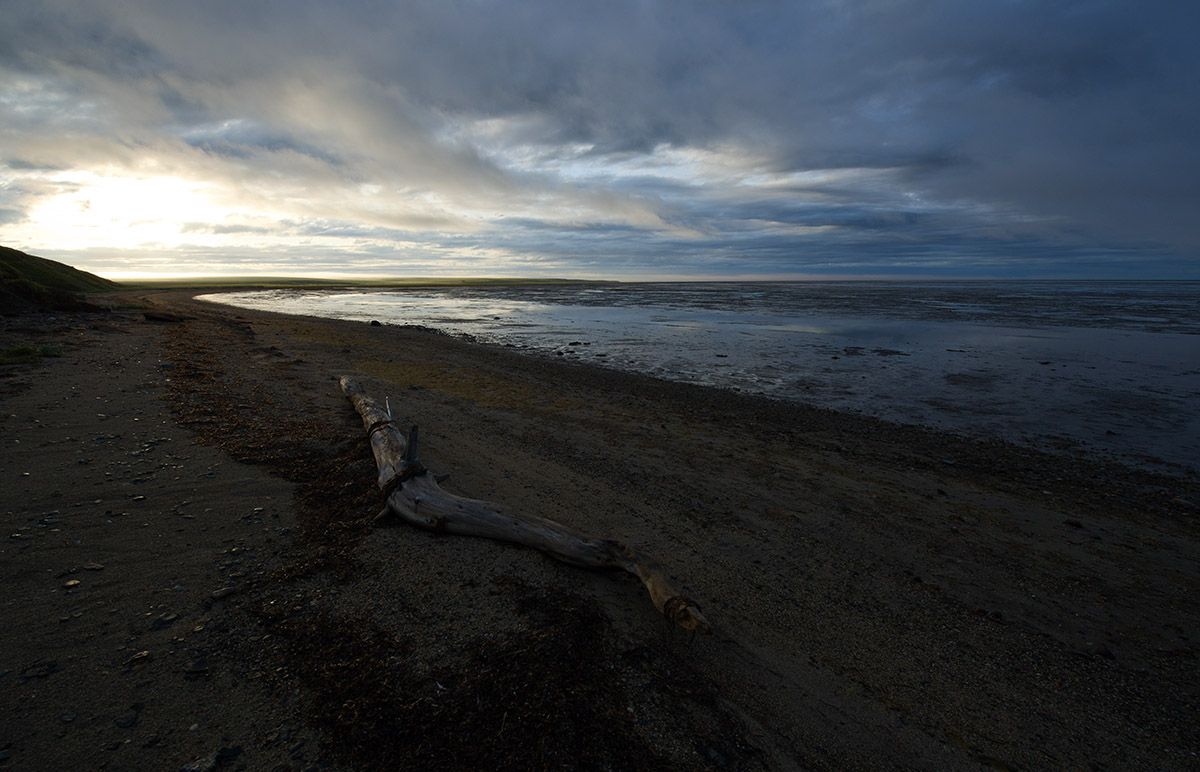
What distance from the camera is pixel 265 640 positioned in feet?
11.1

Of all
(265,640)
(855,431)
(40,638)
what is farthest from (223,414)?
(855,431)

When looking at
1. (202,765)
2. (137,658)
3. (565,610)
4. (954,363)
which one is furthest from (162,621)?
(954,363)

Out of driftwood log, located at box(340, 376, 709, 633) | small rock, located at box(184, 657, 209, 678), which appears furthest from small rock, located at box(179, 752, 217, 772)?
driftwood log, located at box(340, 376, 709, 633)

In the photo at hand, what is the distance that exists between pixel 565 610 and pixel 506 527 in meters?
1.26

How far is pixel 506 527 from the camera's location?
16.0 ft

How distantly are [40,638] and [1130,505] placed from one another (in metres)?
11.9

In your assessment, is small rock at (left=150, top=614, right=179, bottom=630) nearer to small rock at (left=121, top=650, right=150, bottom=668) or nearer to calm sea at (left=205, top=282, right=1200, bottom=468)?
small rock at (left=121, top=650, right=150, bottom=668)

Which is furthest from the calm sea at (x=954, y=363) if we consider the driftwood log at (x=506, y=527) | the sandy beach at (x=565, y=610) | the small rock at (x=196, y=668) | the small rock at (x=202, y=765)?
the small rock at (x=202, y=765)

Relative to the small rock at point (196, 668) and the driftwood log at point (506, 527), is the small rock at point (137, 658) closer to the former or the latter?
the small rock at point (196, 668)

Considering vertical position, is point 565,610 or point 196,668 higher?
point 196,668

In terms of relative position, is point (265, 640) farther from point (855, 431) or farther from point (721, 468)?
point (855, 431)

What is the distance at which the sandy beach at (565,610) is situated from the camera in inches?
113

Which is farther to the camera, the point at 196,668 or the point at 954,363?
the point at 954,363

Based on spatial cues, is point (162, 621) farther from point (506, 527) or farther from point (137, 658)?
point (506, 527)
